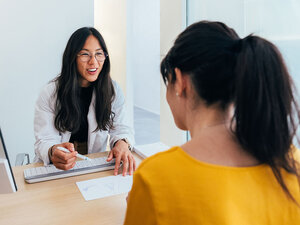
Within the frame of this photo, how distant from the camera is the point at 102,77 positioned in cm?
177

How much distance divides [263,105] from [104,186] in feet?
2.63

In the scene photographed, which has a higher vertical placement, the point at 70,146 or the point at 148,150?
the point at 70,146

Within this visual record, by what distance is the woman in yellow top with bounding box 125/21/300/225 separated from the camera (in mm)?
547

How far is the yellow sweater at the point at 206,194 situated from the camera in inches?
21.3

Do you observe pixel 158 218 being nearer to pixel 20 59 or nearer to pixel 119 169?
pixel 119 169

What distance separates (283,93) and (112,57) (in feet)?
14.2

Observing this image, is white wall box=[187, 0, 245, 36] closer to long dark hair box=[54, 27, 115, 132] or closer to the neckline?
long dark hair box=[54, 27, 115, 132]

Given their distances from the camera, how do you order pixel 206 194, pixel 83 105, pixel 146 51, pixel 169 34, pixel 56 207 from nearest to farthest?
pixel 206 194 → pixel 56 207 → pixel 83 105 → pixel 169 34 → pixel 146 51

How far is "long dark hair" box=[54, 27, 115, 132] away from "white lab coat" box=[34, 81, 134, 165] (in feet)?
0.10

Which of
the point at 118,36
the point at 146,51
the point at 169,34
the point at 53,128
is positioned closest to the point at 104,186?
the point at 53,128

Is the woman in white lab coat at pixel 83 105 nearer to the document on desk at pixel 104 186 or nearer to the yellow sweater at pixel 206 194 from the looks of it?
the document on desk at pixel 104 186

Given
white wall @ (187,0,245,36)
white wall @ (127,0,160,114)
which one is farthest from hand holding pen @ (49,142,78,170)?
white wall @ (127,0,160,114)

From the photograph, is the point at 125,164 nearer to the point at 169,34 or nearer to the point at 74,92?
the point at 74,92

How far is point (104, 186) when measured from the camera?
1207 millimetres
